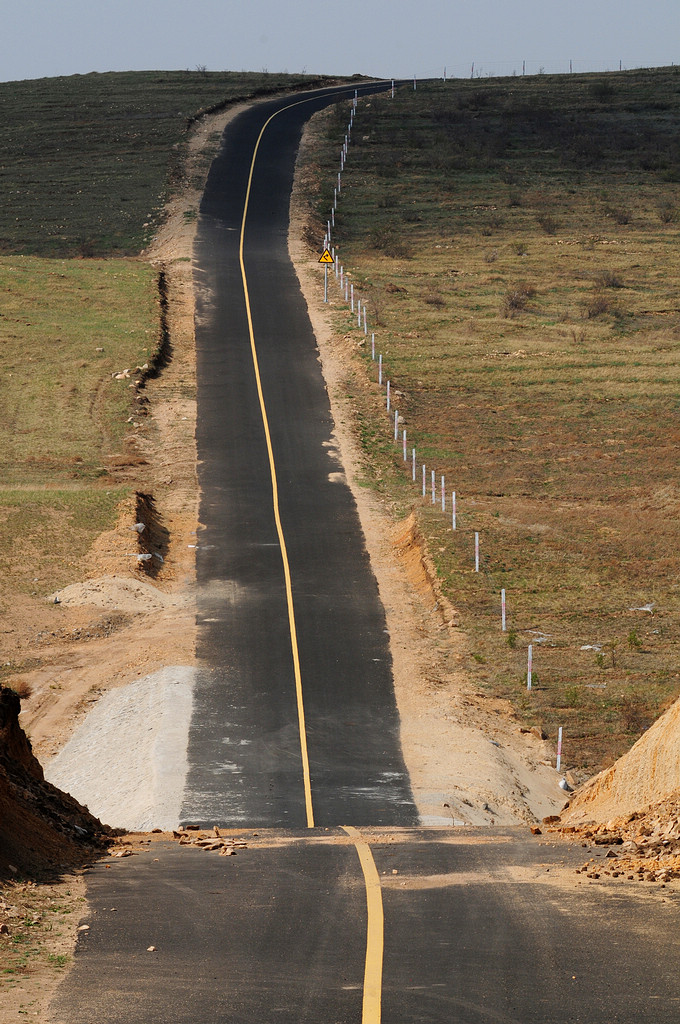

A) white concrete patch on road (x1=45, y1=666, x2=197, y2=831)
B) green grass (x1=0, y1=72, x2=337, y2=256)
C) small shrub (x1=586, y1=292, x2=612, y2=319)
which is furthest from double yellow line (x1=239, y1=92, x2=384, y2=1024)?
green grass (x1=0, y1=72, x2=337, y2=256)

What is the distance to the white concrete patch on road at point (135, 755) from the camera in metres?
19.3

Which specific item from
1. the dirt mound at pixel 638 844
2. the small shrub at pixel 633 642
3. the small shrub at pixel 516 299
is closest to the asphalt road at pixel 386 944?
the dirt mound at pixel 638 844

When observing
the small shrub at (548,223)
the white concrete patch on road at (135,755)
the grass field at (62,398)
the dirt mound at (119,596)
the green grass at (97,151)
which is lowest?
the white concrete patch on road at (135,755)

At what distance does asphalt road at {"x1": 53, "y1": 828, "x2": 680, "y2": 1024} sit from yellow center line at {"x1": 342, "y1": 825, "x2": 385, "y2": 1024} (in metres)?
0.07

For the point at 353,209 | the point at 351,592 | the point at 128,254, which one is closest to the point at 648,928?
the point at 351,592

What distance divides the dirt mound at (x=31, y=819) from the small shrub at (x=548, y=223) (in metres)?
59.2

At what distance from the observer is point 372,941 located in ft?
33.7

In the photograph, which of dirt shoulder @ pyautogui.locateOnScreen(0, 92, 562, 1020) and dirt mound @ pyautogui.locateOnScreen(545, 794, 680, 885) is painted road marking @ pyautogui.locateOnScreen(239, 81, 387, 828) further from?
dirt mound @ pyautogui.locateOnScreen(545, 794, 680, 885)

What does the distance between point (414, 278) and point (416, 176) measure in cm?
2169

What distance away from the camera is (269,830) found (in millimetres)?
17031

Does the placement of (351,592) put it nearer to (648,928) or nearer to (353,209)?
(648,928)

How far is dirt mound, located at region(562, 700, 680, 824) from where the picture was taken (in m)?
14.6

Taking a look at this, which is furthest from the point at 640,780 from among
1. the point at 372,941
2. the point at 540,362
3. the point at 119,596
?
the point at 540,362

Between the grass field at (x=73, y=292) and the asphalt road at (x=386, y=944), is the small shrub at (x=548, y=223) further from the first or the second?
the asphalt road at (x=386, y=944)
